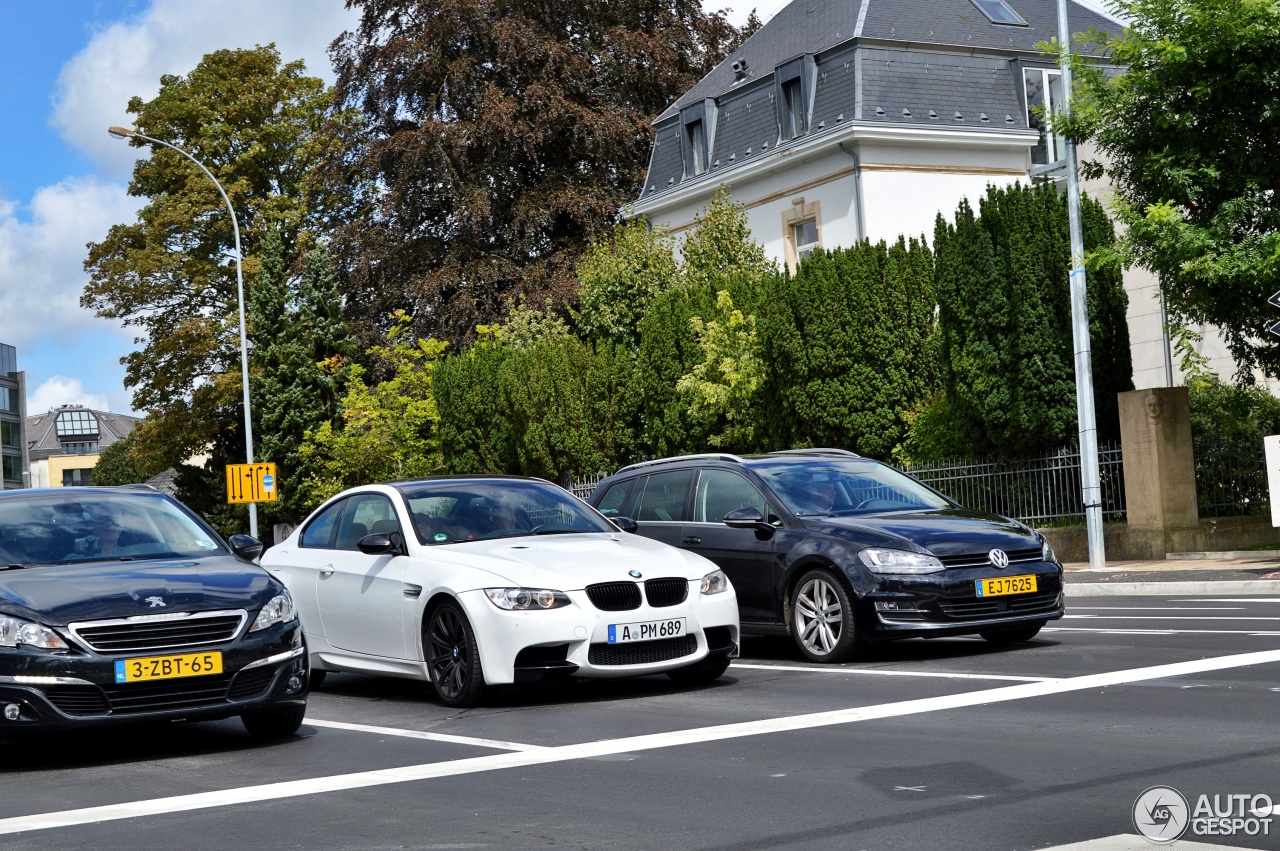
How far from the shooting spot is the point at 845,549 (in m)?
11.5

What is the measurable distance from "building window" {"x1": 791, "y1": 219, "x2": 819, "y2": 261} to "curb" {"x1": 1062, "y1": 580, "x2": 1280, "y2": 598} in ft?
65.6

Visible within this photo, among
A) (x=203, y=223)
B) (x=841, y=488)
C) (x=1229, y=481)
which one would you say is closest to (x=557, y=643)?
(x=841, y=488)

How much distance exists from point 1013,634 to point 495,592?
4563mm

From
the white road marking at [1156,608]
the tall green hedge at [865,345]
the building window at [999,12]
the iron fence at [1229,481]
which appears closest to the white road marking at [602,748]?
the white road marking at [1156,608]

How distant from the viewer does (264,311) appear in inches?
2056

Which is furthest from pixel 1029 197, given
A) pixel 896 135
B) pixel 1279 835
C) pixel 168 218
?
pixel 168 218

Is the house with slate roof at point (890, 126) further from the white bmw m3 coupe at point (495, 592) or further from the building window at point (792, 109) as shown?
the white bmw m3 coupe at point (495, 592)

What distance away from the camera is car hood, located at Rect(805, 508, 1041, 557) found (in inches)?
452

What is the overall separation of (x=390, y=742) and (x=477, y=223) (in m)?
34.8

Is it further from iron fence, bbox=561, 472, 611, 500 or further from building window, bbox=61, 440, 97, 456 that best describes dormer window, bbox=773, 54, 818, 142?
building window, bbox=61, 440, 97, 456

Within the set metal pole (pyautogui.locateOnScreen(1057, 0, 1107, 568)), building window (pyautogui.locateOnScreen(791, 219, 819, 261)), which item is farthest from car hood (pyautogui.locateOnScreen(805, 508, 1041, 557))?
building window (pyautogui.locateOnScreen(791, 219, 819, 261))

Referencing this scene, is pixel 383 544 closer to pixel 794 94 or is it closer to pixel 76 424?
pixel 794 94

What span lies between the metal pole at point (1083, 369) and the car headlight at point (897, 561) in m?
11.0

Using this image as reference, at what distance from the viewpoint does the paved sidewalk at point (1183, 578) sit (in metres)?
17.2
